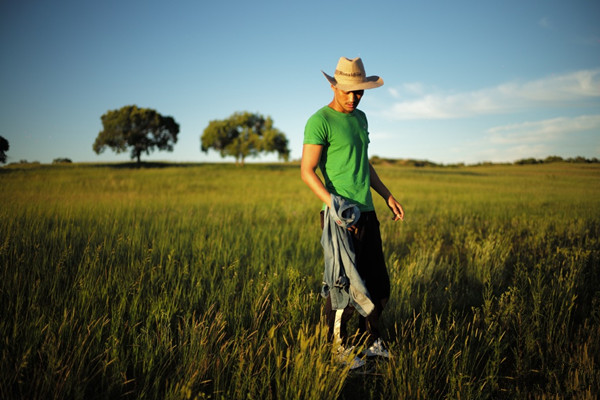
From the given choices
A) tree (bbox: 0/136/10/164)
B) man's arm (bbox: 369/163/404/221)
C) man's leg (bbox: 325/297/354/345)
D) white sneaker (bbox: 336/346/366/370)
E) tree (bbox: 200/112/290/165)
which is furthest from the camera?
tree (bbox: 200/112/290/165)

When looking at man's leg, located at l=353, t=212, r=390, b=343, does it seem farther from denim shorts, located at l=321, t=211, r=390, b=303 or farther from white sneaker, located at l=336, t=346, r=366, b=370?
white sneaker, located at l=336, t=346, r=366, b=370

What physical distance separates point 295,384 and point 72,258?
3.49 m

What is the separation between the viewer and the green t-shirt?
2146 millimetres

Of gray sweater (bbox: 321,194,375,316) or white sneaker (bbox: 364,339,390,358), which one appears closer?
gray sweater (bbox: 321,194,375,316)

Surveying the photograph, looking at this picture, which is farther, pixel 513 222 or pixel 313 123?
pixel 513 222

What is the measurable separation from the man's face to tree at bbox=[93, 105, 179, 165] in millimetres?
52778

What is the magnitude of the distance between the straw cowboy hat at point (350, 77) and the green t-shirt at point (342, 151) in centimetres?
19

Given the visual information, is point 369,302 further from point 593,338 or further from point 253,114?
point 253,114

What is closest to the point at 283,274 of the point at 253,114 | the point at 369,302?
the point at 369,302

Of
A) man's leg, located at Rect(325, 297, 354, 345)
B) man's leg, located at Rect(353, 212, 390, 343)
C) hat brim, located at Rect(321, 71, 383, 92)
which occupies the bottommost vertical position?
man's leg, located at Rect(325, 297, 354, 345)

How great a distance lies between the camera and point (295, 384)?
178 centimetres

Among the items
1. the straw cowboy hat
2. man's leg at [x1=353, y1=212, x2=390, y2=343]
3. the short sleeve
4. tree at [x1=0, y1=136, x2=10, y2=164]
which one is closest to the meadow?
man's leg at [x1=353, y1=212, x2=390, y2=343]

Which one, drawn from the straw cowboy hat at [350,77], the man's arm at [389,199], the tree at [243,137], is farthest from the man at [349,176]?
the tree at [243,137]

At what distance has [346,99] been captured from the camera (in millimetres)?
2146
